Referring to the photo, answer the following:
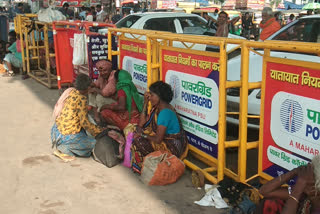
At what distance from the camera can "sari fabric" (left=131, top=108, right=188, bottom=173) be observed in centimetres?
437

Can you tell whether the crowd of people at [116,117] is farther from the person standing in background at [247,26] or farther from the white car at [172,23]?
the person standing in background at [247,26]

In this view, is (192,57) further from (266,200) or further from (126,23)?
(126,23)

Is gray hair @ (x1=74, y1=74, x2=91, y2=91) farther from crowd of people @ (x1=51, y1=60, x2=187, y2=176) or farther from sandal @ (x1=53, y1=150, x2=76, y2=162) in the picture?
sandal @ (x1=53, y1=150, x2=76, y2=162)

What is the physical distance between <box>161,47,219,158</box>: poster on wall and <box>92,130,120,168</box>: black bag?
36.4 inches

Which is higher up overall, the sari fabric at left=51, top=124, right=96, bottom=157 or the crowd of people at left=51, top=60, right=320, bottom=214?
the crowd of people at left=51, top=60, right=320, bottom=214

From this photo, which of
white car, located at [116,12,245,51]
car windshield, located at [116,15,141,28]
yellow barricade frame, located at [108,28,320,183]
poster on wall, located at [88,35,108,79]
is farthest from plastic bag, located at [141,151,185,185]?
car windshield, located at [116,15,141,28]

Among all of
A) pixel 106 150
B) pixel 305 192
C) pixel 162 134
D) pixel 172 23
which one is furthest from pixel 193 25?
pixel 305 192

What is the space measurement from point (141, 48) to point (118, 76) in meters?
0.51

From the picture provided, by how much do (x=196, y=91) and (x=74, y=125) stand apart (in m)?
1.71

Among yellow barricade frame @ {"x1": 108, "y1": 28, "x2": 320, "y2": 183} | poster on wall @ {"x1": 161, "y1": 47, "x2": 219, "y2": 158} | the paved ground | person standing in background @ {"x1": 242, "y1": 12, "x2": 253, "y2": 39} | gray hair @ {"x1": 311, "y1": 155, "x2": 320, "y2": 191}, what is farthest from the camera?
person standing in background @ {"x1": 242, "y1": 12, "x2": 253, "y2": 39}

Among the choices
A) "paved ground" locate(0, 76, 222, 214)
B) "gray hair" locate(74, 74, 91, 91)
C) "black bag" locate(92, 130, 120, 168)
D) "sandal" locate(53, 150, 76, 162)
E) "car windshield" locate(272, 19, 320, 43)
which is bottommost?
"paved ground" locate(0, 76, 222, 214)

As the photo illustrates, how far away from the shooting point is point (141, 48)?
549cm

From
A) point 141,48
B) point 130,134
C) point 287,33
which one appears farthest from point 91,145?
point 287,33

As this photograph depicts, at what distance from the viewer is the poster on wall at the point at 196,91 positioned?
3920 mm
